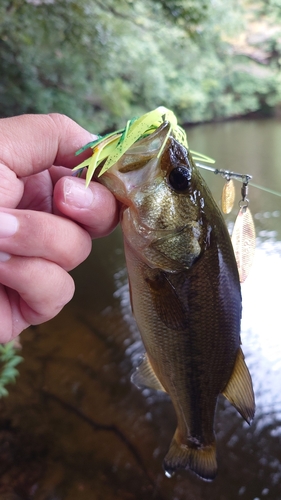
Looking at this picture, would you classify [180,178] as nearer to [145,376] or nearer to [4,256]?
[4,256]

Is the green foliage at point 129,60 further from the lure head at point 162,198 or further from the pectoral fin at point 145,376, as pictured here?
the pectoral fin at point 145,376

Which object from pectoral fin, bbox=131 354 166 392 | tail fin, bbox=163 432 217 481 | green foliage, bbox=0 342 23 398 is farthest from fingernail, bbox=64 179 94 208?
green foliage, bbox=0 342 23 398

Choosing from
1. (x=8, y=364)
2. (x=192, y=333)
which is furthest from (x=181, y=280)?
(x=8, y=364)

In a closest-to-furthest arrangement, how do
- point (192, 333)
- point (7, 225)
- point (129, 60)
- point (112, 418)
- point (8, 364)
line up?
point (7, 225)
point (192, 333)
point (112, 418)
point (8, 364)
point (129, 60)

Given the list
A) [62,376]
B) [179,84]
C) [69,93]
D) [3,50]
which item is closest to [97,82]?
[69,93]

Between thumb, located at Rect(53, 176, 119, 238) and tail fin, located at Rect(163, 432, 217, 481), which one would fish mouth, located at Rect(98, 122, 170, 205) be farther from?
tail fin, located at Rect(163, 432, 217, 481)

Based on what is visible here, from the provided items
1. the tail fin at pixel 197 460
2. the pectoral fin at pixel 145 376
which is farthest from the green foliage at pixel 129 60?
the tail fin at pixel 197 460
